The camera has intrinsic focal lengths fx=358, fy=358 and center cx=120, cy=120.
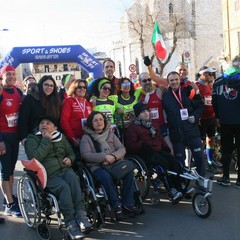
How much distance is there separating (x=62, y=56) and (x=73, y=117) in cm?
1044

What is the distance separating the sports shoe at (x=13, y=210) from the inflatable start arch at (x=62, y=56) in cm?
1015

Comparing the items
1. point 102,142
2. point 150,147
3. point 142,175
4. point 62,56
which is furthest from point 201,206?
point 62,56

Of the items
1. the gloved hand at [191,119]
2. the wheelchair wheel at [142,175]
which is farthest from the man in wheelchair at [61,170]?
the gloved hand at [191,119]

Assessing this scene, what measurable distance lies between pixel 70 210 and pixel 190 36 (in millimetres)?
38035

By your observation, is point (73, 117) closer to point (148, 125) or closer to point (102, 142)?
point (102, 142)

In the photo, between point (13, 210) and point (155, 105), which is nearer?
point (13, 210)

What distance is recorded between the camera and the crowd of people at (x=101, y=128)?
13.5 feet

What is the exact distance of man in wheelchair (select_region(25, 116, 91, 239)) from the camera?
3.76 m

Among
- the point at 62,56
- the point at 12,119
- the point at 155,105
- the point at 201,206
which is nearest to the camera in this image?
the point at 201,206

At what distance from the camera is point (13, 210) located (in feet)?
15.8

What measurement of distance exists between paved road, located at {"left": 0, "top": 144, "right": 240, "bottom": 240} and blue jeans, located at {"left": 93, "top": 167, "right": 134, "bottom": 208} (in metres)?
0.31

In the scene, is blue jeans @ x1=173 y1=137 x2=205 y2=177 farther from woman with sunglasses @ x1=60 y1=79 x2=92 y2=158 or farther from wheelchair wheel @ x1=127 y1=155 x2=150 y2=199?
woman with sunglasses @ x1=60 y1=79 x2=92 y2=158

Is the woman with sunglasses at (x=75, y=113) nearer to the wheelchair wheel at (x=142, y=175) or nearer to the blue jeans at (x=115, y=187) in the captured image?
the blue jeans at (x=115, y=187)

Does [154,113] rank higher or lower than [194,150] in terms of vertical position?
higher
